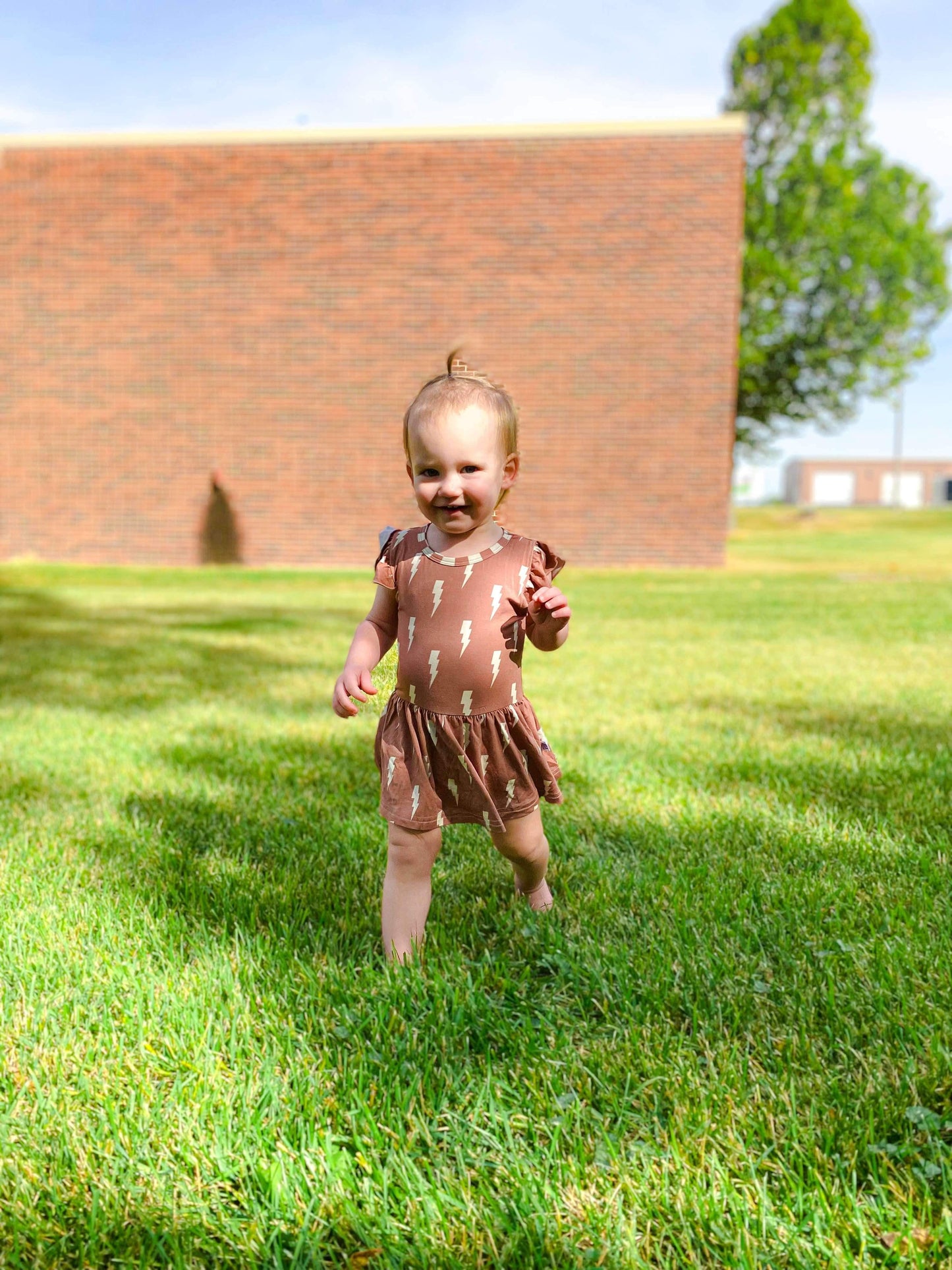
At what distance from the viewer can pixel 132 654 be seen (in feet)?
24.4

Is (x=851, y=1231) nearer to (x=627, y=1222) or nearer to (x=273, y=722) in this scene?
(x=627, y=1222)

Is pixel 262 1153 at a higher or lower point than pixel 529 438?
lower

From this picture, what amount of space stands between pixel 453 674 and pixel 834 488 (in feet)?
390

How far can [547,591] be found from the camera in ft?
7.59

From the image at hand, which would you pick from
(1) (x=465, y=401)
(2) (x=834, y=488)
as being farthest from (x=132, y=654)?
(2) (x=834, y=488)

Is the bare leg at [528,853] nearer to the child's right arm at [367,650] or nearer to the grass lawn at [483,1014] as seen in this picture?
the grass lawn at [483,1014]

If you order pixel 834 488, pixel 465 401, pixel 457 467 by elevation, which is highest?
pixel 834 488

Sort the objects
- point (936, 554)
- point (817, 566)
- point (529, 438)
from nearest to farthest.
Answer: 1. point (529, 438)
2. point (817, 566)
3. point (936, 554)

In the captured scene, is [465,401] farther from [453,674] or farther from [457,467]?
[453,674]

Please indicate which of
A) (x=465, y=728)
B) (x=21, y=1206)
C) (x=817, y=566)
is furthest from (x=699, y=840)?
(x=817, y=566)

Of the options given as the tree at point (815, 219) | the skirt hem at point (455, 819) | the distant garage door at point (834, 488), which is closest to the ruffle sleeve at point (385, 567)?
the skirt hem at point (455, 819)

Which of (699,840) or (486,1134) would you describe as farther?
(699,840)

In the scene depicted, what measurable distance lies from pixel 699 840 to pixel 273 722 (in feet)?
8.44

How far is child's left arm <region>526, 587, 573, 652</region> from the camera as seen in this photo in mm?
2312
